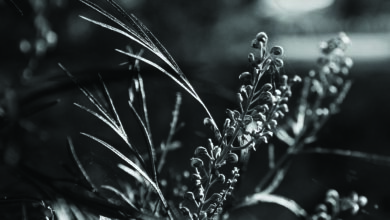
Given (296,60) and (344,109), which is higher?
(296,60)

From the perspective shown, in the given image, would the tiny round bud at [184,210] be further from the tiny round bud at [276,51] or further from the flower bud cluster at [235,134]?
the tiny round bud at [276,51]

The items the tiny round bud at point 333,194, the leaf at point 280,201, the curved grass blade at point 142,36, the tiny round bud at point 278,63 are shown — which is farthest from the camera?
the tiny round bud at point 333,194

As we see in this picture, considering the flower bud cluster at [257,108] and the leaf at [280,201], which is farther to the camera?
the leaf at [280,201]

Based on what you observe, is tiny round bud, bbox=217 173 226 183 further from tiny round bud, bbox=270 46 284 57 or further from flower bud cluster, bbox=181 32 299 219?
tiny round bud, bbox=270 46 284 57

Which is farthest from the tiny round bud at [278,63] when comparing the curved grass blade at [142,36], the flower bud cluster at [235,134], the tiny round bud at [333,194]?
the tiny round bud at [333,194]

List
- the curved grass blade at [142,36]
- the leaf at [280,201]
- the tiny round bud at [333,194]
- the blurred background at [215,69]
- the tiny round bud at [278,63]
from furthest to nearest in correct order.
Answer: the blurred background at [215,69] < the tiny round bud at [333,194] < the leaf at [280,201] < the tiny round bud at [278,63] < the curved grass blade at [142,36]

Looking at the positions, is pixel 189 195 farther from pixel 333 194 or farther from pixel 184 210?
pixel 333 194

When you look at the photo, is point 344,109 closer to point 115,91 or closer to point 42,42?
point 115,91

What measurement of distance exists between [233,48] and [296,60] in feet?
3.54

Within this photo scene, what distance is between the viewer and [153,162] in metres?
0.62

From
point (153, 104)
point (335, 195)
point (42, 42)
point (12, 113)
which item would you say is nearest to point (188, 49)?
point (153, 104)

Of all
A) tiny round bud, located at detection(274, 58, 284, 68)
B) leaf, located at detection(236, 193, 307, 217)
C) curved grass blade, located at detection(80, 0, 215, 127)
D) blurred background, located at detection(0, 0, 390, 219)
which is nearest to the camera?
curved grass blade, located at detection(80, 0, 215, 127)

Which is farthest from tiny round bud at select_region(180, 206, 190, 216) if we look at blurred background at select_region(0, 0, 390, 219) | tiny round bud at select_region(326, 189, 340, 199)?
blurred background at select_region(0, 0, 390, 219)

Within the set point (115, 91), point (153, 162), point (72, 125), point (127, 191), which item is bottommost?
point (72, 125)
